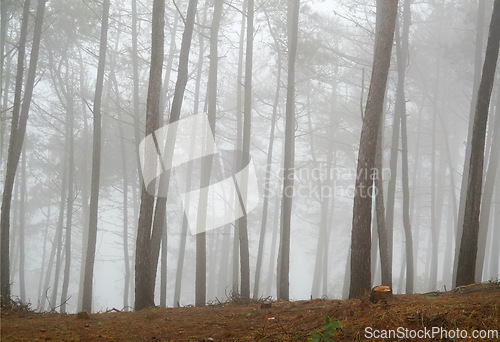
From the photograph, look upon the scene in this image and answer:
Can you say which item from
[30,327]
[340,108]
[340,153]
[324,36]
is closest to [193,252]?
[340,153]

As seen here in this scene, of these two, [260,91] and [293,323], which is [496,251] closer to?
[260,91]

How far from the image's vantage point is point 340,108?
21172 millimetres

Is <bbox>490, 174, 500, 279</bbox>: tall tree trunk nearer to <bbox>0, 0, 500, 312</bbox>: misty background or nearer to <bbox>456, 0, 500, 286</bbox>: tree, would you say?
<bbox>0, 0, 500, 312</bbox>: misty background

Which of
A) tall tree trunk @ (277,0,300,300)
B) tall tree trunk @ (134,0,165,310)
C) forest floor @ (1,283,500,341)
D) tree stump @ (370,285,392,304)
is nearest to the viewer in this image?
forest floor @ (1,283,500,341)

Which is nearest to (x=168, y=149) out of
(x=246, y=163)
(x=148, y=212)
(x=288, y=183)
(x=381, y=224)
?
(x=148, y=212)

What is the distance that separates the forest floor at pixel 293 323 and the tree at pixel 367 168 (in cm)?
99

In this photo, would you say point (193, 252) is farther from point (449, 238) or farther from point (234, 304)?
point (234, 304)

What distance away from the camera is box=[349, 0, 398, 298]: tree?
6367 millimetres

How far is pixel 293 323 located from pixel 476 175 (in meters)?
4.14

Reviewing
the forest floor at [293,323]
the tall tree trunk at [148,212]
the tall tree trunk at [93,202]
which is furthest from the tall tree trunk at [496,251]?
the tall tree trunk at [93,202]

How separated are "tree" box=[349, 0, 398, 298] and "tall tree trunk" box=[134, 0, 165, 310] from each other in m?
3.63

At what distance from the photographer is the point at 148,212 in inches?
303

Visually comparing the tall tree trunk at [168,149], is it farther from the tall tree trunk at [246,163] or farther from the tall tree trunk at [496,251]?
the tall tree trunk at [496,251]

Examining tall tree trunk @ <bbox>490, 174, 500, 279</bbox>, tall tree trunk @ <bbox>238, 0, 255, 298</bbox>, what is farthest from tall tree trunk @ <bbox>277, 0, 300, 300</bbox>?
tall tree trunk @ <bbox>490, 174, 500, 279</bbox>
